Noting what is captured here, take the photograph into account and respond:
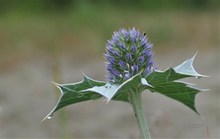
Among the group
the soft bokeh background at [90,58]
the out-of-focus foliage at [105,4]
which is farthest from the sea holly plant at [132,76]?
the out-of-focus foliage at [105,4]

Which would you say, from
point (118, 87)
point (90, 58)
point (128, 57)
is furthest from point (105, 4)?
point (118, 87)

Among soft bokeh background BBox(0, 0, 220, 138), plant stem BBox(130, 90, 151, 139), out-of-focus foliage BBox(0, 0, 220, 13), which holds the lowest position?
plant stem BBox(130, 90, 151, 139)

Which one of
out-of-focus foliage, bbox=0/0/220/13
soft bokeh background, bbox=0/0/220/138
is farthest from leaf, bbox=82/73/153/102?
out-of-focus foliage, bbox=0/0/220/13

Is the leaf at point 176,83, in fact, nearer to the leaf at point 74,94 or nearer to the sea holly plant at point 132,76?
the sea holly plant at point 132,76

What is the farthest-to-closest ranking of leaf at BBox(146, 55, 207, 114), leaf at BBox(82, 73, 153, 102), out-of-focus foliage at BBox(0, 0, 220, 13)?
out-of-focus foliage at BBox(0, 0, 220, 13), leaf at BBox(146, 55, 207, 114), leaf at BBox(82, 73, 153, 102)

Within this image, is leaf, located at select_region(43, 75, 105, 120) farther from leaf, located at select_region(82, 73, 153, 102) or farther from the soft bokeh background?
the soft bokeh background

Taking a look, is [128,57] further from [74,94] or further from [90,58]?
[90,58]

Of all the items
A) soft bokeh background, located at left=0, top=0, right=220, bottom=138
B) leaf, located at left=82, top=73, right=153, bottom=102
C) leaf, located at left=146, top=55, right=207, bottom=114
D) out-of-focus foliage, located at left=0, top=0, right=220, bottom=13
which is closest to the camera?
leaf, located at left=82, top=73, right=153, bottom=102
